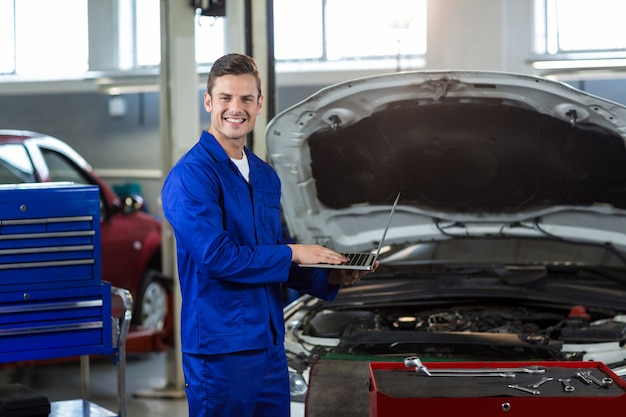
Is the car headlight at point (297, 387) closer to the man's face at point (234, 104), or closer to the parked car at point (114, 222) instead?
the man's face at point (234, 104)

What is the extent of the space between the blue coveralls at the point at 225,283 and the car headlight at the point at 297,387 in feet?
1.39

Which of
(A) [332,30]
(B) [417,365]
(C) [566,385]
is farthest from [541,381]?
(A) [332,30]

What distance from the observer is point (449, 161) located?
3.83 metres

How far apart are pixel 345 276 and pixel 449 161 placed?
129cm

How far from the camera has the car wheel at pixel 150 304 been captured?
683 cm

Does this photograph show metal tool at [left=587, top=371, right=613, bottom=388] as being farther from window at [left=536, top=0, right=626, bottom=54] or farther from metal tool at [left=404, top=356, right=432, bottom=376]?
window at [left=536, top=0, right=626, bottom=54]

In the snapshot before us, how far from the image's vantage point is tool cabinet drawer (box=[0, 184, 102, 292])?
3.31 m

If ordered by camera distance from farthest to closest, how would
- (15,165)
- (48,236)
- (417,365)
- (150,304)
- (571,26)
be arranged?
1. (571,26)
2. (150,304)
3. (15,165)
4. (48,236)
5. (417,365)

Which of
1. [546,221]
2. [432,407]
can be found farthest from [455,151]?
[432,407]

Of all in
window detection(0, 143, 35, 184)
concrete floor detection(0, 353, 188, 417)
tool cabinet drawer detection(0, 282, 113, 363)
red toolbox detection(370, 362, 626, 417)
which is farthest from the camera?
window detection(0, 143, 35, 184)

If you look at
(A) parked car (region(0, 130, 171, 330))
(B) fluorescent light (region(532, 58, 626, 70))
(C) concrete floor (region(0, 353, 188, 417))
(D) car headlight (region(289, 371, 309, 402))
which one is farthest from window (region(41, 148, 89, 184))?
(B) fluorescent light (region(532, 58, 626, 70))

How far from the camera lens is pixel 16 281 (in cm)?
331

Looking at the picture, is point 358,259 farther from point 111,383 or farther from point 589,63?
Result: point 589,63

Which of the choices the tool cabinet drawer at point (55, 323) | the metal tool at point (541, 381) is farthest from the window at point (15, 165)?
the metal tool at point (541, 381)
